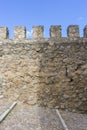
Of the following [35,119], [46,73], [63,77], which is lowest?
[35,119]

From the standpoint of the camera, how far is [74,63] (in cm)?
814

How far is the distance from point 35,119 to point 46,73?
2285 mm

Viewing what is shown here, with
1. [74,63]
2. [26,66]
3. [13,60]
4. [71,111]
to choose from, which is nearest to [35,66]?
[26,66]

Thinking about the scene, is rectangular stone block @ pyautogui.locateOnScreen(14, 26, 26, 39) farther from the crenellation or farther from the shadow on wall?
the shadow on wall

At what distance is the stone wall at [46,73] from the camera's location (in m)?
8.02

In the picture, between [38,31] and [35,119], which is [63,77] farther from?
[38,31]

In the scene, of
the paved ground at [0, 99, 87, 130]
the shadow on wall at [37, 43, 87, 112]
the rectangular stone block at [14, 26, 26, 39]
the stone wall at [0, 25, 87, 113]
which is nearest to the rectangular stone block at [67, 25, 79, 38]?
the stone wall at [0, 25, 87, 113]

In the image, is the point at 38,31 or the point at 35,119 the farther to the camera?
the point at 38,31

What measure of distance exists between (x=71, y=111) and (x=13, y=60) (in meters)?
2.81

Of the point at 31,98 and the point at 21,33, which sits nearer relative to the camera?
the point at 31,98

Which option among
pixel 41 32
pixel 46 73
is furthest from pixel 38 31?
pixel 46 73

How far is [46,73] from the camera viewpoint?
8.21 m

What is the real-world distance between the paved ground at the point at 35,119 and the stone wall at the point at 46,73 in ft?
1.25

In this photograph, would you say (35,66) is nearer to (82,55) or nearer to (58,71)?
(58,71)
